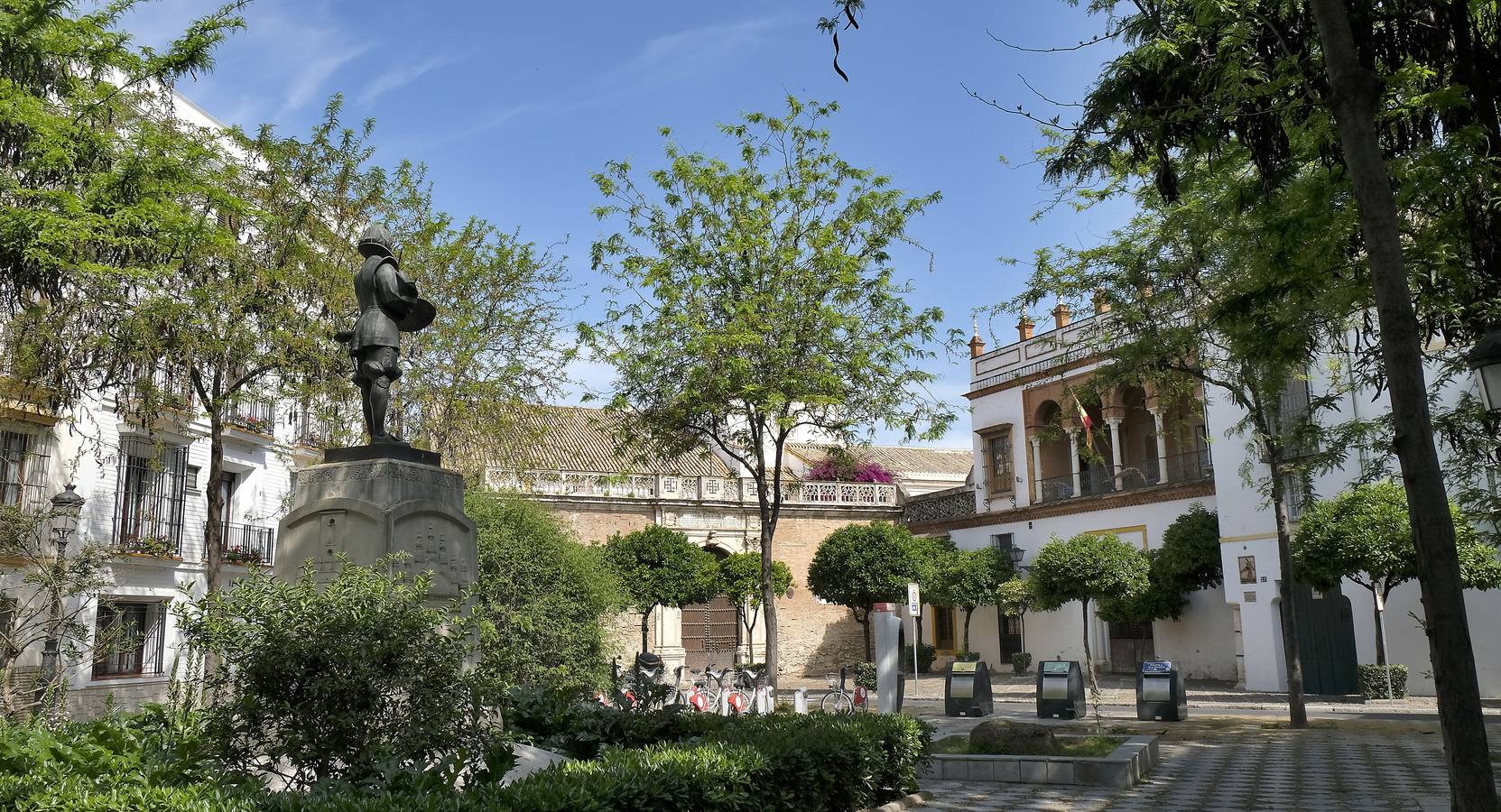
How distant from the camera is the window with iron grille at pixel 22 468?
54.4ft

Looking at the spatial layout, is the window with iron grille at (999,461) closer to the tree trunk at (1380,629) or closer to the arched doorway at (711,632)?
the arched doorway at (711,632)

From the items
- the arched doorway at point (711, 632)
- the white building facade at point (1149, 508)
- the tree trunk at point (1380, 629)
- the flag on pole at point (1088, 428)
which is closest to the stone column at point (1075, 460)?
the white building facade at point (1149, 508)

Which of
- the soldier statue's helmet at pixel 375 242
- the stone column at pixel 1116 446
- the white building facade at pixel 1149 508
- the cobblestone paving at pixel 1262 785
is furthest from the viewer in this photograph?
the stone column at pixel 1116 446

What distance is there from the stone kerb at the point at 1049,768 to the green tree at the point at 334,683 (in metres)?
5.10

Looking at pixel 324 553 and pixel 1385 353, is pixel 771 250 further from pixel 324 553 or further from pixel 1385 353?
pixel 1385 353

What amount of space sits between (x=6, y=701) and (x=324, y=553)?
4.67 m

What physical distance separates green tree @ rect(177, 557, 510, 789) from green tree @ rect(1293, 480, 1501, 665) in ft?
53.2

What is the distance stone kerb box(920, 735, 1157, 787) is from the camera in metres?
9.43

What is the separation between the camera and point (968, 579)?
96.5 feet

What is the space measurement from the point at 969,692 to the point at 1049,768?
9.02 m

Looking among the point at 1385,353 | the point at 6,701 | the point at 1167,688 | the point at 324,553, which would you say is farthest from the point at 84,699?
the point at 1385,353

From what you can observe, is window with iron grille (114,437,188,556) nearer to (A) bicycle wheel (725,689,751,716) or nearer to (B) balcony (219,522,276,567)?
(B) balcony (219,522,276,567)

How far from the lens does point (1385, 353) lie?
16.8ft

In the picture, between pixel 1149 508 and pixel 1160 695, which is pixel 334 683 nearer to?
pixel 1160 695
